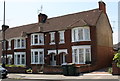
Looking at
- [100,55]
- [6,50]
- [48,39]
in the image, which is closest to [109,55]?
[100,55]

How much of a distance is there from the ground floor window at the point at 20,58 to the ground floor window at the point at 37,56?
3.15 metres

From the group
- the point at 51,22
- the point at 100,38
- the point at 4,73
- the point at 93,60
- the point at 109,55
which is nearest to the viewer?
the point at 4,73

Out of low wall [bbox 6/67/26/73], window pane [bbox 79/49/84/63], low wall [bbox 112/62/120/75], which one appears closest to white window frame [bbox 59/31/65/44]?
window pane [bbox 79/49/84/63]

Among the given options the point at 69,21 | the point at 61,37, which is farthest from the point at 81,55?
the point at 69,21

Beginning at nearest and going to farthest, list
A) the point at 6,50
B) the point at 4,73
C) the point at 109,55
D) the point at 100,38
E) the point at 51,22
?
the point at 4,73 → the point at 100,38 → the point at 109,55 → the point at 51,22 → the point at 6,50

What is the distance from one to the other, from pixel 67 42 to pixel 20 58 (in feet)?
35.4

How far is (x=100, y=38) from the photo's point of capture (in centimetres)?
3147

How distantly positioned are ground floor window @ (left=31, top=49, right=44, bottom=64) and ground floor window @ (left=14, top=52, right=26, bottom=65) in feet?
10.3

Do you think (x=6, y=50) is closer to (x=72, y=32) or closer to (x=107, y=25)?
(x=72, y=32)

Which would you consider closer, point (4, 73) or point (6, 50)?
point (4, 73)

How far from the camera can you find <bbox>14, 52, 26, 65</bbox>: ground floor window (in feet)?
126

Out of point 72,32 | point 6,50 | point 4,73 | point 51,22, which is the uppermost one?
point 51,22

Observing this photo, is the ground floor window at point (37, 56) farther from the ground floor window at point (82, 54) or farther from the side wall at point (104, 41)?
the side wall at point (104, 41)

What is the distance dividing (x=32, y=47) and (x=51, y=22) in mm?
5843
